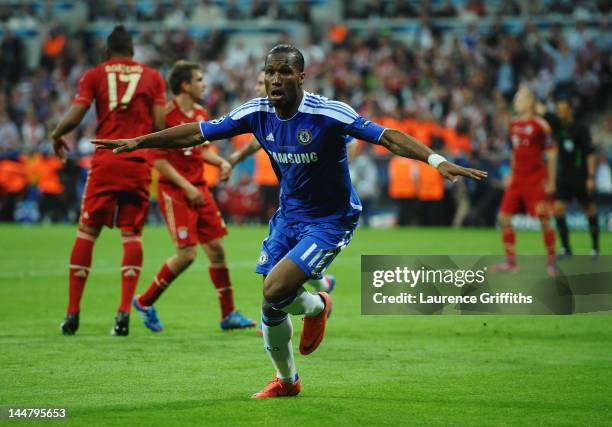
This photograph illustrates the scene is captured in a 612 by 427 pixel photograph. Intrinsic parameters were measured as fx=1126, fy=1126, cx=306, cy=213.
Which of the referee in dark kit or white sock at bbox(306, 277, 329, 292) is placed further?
the referee in dark kit

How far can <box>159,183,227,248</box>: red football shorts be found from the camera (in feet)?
34.5

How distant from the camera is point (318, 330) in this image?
25.2 feet

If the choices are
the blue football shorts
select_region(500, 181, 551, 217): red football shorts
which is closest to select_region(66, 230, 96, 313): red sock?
the blue football shorts

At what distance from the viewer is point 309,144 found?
23.2ft

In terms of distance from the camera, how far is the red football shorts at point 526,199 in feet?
50.8

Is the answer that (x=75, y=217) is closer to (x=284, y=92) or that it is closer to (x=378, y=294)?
(x=378, y=294)

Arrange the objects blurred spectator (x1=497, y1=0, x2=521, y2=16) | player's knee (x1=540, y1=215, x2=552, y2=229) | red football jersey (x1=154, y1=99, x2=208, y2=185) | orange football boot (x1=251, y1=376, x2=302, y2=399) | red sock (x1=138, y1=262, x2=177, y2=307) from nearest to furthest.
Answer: orange football boot (x1=251, y1=376, x2=302, y2=399) → red sock (x1=138, y1=262, x2=177, y2=307) → red football jersey (x1=154, y1=99, x2=208, y2=185) → player's knee (x1=540, y1=215, x2=552, y2=229) → blurred spectator (x1=497, y1=0, x2=521, y2=16)

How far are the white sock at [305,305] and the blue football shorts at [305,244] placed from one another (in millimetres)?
176

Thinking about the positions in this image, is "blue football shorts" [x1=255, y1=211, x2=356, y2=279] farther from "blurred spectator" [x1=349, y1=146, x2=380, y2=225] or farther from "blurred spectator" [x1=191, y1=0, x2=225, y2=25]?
"blurred spectator" [x1=191, y1=0, x2=225, y2=25]

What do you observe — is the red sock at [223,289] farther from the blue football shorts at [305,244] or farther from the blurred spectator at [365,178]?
the blurred spectator at [365,178]

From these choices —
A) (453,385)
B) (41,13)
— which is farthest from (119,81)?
(41,13)

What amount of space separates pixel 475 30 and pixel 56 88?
1208 centimetres

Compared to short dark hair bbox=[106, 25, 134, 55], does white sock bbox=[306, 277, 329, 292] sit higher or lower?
lower

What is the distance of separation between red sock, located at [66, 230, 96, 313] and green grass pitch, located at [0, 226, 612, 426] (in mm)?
339
